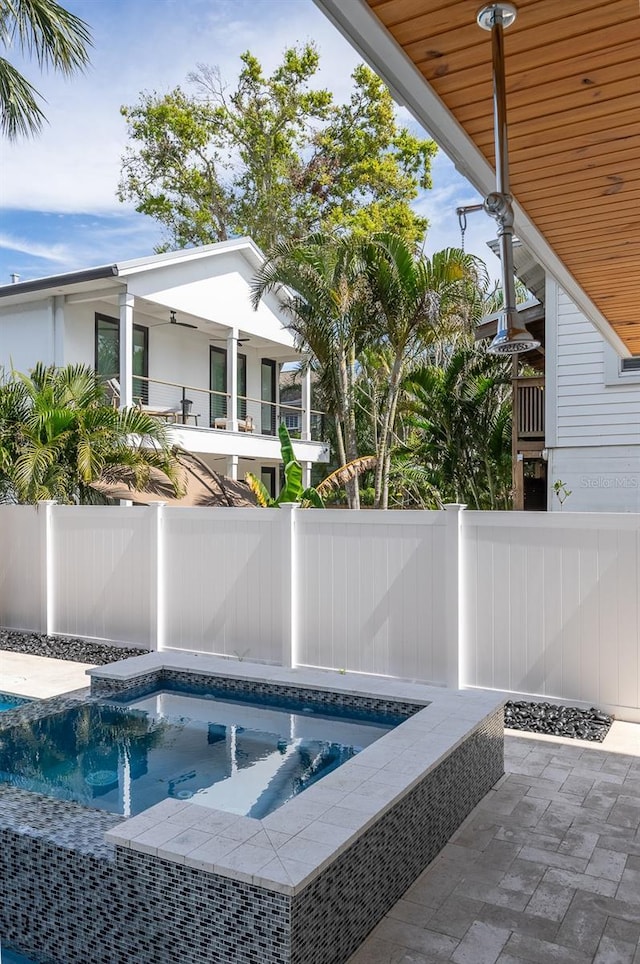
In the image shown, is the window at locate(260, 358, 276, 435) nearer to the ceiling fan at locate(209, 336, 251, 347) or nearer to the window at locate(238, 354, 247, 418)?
the window at locate(238, 354, 247, 418)

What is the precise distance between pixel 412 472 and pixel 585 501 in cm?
645

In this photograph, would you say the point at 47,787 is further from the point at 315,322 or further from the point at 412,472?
the point at 412,472

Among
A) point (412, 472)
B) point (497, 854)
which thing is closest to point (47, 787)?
point (497, 854)

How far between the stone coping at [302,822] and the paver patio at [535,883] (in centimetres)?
52

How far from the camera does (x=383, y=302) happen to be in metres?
12.8

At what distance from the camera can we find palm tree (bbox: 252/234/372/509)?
12891 millimetres

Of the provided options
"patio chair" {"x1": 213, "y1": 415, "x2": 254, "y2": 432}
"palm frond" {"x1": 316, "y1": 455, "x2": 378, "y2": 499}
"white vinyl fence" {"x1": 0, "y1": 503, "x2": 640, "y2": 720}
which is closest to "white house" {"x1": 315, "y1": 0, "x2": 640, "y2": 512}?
"white vinyl fence" {"x1": 0, "y1": 503, "x2": 640, "y2": 720}

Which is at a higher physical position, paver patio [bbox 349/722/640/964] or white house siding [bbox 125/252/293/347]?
white house siding [bbox 125/252/293/347]

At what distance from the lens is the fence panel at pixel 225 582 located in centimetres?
787

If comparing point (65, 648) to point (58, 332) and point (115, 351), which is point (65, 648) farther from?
point (115, 351)

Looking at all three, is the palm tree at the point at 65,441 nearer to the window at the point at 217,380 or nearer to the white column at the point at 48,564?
the white column at the point at 48,564

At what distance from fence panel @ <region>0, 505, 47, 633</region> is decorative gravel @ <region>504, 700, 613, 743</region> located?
6337 mm

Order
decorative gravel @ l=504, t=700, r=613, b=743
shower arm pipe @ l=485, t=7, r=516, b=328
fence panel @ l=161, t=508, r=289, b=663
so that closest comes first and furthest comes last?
shower arm pipe @ l=485, t=7, r=516, b=328 < decorative gravel @ l=504, t=700, r=613, b=743 < fence panel @ l=161, t=508, r=289, b=663

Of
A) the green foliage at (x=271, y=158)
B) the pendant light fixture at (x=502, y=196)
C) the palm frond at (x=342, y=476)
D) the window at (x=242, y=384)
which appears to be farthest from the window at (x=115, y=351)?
the pendant light fixture at (x=502, y=196)
